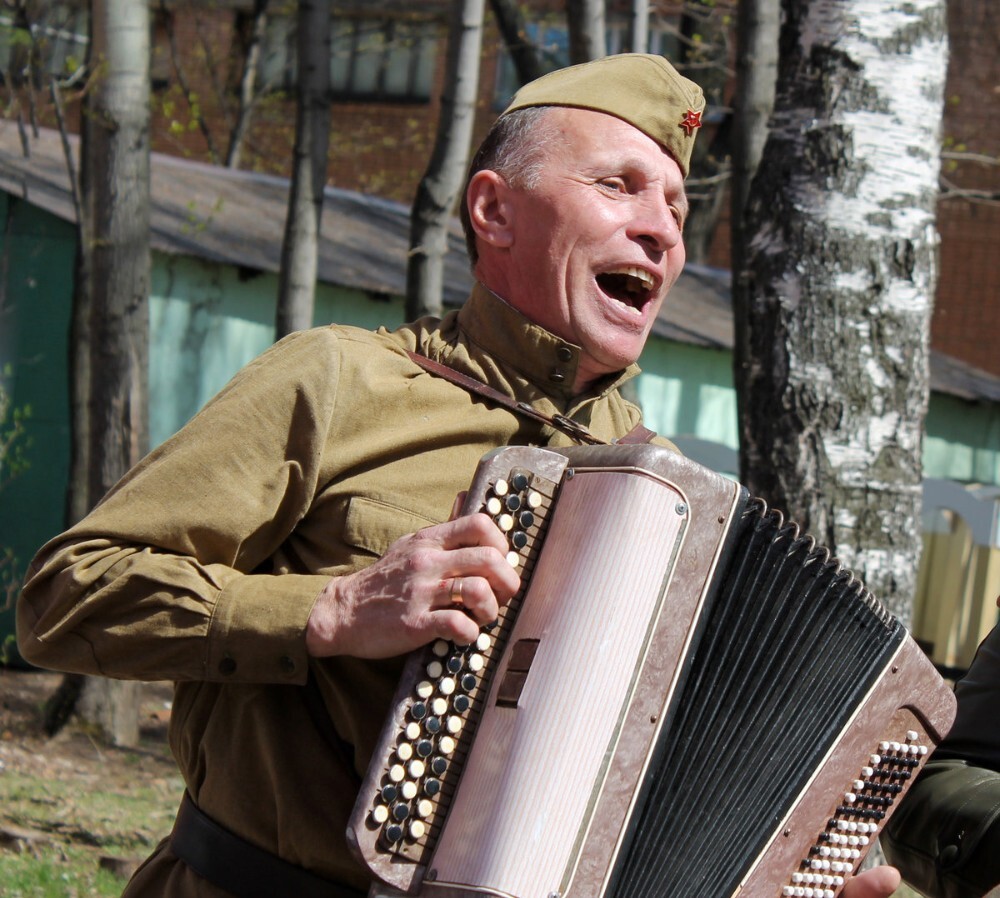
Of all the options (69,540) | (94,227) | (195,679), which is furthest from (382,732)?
(94,227)

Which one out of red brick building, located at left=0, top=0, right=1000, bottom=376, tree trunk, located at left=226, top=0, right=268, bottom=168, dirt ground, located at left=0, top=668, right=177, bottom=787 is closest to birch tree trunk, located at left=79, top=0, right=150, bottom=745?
dirt ground, located at left=0, top=668, right=177, bottom=787

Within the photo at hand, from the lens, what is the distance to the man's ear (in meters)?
2.51

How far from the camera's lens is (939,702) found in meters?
2.38

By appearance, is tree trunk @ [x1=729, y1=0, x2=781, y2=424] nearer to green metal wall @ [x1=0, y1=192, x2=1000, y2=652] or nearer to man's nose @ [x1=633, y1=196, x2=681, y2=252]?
green metal wall @ [x1=0, y1=192, x2=1000, y2=652]

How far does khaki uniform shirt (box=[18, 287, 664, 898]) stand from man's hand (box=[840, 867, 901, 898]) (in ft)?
2.59

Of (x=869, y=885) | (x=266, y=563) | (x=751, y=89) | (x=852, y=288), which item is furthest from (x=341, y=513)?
(x=751, y=89)

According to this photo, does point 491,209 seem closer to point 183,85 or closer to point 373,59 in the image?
point 183,85

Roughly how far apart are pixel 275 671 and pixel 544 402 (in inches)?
25.6

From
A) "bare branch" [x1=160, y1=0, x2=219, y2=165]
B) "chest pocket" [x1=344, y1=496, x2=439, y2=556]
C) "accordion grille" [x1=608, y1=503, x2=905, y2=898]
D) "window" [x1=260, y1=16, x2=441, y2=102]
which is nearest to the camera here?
"accordion grille" [x1=608, y1=503, x2=905, y2=898]

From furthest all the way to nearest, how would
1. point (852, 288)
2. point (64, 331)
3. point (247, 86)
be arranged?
point (247, 86) → point (64, 331) → point (852, 288)

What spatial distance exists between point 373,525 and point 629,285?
2.03 feet

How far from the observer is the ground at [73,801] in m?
5.24

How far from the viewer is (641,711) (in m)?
2.11

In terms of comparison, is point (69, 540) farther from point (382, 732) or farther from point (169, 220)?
point (169, 220)
